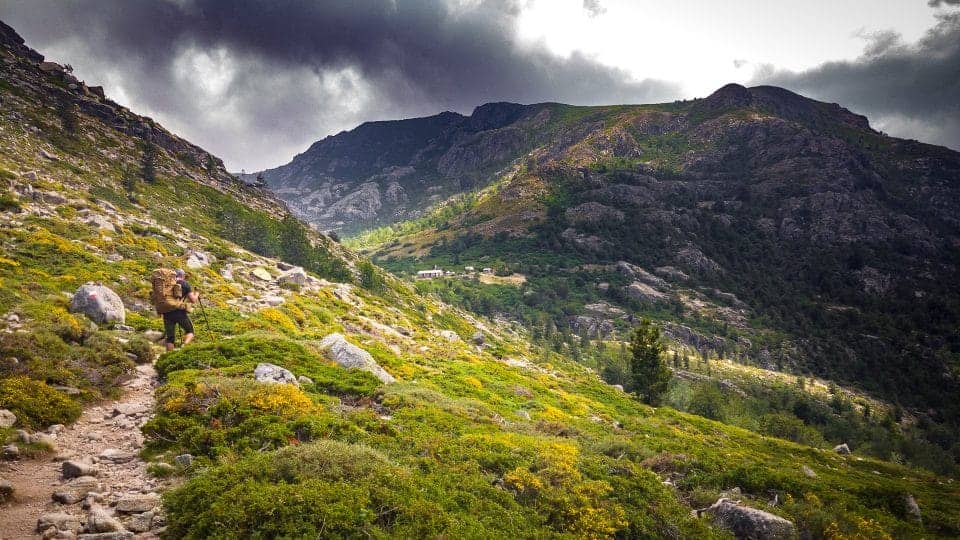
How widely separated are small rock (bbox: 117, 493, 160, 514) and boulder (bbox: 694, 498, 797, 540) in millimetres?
17234

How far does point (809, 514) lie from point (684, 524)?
5.33 metres

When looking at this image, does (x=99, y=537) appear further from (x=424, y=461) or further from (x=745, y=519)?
(x=745, y=519)

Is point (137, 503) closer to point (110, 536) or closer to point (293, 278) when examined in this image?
point (110, 536)

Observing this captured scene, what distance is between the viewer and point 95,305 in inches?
803

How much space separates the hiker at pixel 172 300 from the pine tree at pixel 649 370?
51.2 meters

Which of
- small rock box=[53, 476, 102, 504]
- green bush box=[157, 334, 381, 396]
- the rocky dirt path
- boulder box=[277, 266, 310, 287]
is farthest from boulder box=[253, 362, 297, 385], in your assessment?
boulder box=[277, 266, 310, 287]

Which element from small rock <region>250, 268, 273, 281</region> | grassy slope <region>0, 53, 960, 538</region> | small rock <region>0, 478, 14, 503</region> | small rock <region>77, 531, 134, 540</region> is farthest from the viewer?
small rock <region>250, 268, 273, 281</region>

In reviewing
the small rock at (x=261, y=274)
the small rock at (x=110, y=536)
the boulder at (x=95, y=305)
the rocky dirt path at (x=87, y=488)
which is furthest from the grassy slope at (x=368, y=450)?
the small rock at (x=261, y=274)

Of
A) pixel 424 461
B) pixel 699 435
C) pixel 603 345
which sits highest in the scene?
pixel 424 461

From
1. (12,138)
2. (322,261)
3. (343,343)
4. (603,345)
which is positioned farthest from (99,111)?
(603,345)

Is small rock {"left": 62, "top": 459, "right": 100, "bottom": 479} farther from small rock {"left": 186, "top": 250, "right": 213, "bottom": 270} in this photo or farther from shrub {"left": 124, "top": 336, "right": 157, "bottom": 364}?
small rock {"left": 186, "top": 250, "right": 213, "bottom": 270}

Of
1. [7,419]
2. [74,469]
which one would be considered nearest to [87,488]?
[74,469]

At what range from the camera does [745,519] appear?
14117mm

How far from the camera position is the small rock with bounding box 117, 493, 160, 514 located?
9250 millimetres
